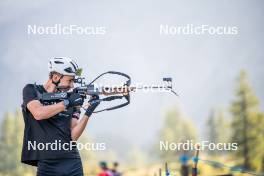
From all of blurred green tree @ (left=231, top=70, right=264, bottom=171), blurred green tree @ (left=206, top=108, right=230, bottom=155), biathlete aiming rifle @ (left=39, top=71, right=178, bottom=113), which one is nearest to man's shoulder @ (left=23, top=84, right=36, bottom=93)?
biathlete aiming rifle @ (left=39, top=71, right=178, bottom=113)

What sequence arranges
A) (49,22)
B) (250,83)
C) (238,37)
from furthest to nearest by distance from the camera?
(250,83) → (238,37) → (49,22)

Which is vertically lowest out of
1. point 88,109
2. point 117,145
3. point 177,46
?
point 117,145

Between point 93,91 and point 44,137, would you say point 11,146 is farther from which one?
point 44,137

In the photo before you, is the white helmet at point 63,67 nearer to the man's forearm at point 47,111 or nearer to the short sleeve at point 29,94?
the short sleeve at point 29,94

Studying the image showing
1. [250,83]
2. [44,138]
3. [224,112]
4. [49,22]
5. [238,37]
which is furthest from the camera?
[224,112]

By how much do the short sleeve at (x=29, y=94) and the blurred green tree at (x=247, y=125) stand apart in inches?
344

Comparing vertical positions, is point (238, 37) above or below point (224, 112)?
above

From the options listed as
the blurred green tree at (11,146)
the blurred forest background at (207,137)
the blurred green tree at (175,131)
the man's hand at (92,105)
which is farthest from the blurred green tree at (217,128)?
the man's hand at (92,105)

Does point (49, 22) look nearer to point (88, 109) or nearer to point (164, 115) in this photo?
point (88, 109)

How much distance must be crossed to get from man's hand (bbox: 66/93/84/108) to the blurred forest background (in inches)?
302

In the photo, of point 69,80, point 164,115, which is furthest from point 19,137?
point 69,80

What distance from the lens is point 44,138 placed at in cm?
422

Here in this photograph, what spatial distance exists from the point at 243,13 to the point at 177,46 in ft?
4.00

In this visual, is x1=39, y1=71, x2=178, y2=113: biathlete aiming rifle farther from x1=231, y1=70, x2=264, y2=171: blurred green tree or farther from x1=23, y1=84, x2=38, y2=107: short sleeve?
x1=231, y1=70, x2=264, y2=171: blurred green tree
